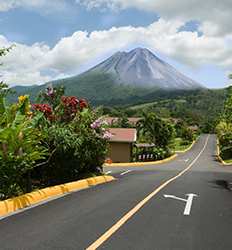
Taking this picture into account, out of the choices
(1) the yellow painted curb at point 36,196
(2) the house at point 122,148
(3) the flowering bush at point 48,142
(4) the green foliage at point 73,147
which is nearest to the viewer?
(1) the yellow painted curb at point 36,196

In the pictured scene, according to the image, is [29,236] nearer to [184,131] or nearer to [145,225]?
[145,225]

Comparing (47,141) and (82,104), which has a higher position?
(82,104)

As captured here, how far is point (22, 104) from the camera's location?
13.8 meters

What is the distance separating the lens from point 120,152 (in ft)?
181

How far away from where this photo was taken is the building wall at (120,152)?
2154 inches

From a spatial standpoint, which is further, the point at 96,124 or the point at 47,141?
the point at 96,124

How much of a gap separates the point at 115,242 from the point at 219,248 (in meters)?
1.53

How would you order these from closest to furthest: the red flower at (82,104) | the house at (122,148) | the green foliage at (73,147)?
the green foliage at (73,147) < the red flower at (82,104) < the house at (122,148)

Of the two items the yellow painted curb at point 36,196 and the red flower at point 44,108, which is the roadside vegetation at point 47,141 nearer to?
the red flower at point 44,108

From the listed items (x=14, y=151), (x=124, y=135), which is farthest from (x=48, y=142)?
(x=124, y=135)

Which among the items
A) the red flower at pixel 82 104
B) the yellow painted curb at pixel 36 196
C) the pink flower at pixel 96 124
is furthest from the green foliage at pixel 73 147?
the yellow painted curb at pixel 36 196

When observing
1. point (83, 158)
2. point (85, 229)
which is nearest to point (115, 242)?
point (85, 229)

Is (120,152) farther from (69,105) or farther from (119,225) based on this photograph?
(119,225)

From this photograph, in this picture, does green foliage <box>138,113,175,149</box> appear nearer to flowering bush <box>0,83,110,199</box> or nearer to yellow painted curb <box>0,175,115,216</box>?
flowering bush <box>0,83,110,199</box>
